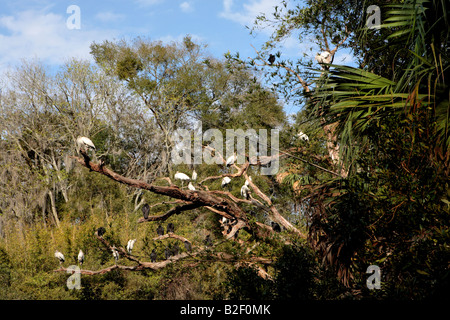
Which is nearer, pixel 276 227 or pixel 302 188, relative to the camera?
pixel 302 188

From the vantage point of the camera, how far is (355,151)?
186 inches

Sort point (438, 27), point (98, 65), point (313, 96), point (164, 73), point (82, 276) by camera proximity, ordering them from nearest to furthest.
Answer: point (438, 27)
point (313, 96)
point (82, 276)
point (98, 65)
point (164, 73)

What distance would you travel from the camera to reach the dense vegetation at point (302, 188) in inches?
147

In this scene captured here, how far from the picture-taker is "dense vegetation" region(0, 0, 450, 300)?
373 cm

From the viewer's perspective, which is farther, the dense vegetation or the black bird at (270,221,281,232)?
the black bird at (270,221,281,232)

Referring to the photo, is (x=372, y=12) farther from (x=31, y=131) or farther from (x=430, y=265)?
(x=31, y=131)

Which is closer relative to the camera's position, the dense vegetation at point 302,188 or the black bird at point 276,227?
the dense vegetation at point 302,188

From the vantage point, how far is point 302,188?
6.34 m

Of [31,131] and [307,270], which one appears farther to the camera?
[31,131]

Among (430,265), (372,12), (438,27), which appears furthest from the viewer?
(372,12)
